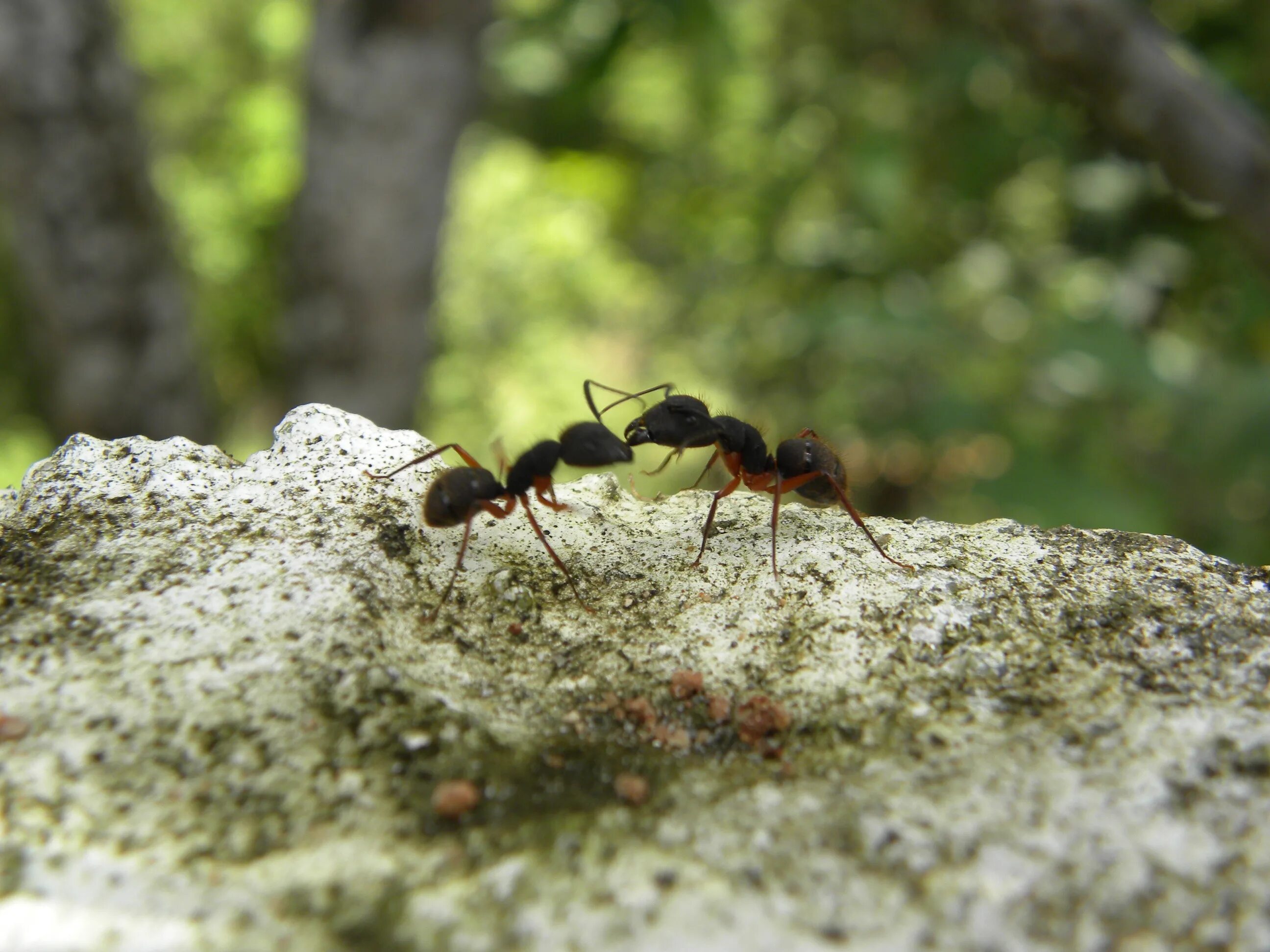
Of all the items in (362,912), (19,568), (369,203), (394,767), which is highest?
(369,203)

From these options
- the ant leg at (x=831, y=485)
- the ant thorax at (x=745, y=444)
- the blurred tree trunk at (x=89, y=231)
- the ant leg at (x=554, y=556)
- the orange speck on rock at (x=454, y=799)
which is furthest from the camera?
the blurred tree trunk at (x=89, y=231)

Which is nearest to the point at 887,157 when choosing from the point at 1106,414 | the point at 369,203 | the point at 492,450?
the point at 1106,414

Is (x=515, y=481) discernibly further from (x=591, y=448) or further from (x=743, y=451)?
(x=743, y=451)

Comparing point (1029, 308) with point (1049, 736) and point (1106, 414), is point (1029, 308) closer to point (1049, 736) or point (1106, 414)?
point (1106, 414)

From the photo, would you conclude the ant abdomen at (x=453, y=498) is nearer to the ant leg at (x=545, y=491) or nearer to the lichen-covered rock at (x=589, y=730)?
the lichen-covered rock at (x=589, y=730)

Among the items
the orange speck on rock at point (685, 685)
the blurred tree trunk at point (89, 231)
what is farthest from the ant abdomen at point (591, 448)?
the blurred tree trunk at point (89, 231)

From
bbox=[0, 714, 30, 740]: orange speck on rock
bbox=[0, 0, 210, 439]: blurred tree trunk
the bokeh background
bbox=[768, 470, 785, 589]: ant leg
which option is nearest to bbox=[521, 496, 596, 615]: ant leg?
bbox=[768, 470, 785, 589]: ant leg

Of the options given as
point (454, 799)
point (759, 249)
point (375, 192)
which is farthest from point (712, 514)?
point (759, 249)
